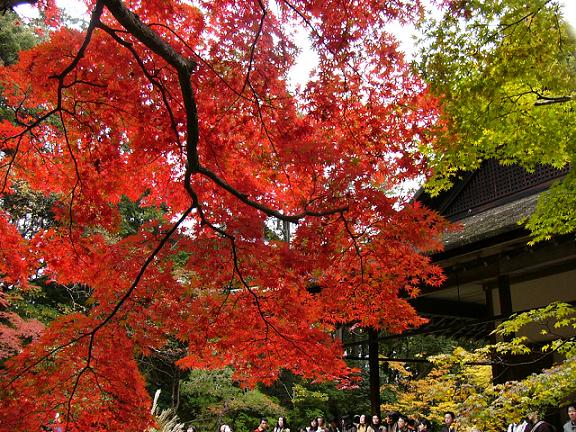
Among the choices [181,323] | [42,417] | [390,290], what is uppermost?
[390,290]

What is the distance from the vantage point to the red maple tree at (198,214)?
485cm

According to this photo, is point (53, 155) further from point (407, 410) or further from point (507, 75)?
point (407, 410)

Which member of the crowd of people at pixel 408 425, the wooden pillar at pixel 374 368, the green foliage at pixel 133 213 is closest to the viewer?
the crowd of people at pixel 408 425

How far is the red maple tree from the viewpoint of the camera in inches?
191

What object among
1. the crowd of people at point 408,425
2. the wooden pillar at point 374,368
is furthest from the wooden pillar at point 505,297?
the wooden pillar at point 374,368

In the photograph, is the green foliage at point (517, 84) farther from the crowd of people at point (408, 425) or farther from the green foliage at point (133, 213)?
the green foliage at point (133, 213)

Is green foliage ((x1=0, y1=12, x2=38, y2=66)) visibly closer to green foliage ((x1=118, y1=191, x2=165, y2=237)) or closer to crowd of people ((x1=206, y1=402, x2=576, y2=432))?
green foliage ((x1=118, y1=191, x2=165, y2=237))

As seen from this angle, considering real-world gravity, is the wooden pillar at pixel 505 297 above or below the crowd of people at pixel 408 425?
above

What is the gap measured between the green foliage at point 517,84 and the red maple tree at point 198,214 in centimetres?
97

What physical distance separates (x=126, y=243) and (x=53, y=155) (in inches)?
57.7

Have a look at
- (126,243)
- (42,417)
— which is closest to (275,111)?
(126,243)

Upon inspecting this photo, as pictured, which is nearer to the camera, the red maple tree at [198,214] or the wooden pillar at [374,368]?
the red maple tree at [198,214]

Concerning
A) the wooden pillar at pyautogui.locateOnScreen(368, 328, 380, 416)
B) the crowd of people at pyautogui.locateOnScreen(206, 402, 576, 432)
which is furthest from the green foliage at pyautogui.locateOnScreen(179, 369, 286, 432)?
the wooden pillar at pyautogui.locateOnScreen(368, 328, 380, 416)

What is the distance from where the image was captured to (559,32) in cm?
446
